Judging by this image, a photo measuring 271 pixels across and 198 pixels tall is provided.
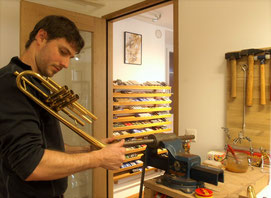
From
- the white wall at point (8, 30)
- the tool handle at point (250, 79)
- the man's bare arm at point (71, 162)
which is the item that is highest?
the white wall at point (8, 30)

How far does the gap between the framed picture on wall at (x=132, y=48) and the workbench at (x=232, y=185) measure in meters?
2.61

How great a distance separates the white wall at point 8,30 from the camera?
87.4 inches

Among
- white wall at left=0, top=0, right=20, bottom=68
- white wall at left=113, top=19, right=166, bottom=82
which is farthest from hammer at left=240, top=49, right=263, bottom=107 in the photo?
white wall at left=113, top=19, right=166, bottom=82

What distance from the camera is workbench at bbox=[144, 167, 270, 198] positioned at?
1.11 meters

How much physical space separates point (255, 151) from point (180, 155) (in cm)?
63

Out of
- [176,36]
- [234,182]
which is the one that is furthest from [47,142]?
[176,36]

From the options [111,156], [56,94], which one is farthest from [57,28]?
[111,156]

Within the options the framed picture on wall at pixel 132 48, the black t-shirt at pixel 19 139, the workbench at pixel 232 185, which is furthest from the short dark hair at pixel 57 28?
the framed picture on wall at pixel 132 48

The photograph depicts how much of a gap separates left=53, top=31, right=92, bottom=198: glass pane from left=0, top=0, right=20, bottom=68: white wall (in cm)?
53

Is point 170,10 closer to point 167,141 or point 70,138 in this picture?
point 70,138

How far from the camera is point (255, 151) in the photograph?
149 centimetres

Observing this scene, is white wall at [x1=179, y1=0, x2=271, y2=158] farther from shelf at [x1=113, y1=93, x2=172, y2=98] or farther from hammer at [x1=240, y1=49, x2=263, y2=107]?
shelf at [x1=113, y1=93, x2=172, y2=98]

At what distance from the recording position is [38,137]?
0.90 m

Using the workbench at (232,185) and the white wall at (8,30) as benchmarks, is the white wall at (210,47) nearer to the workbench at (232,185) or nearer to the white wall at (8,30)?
the workbench at (232,185)
